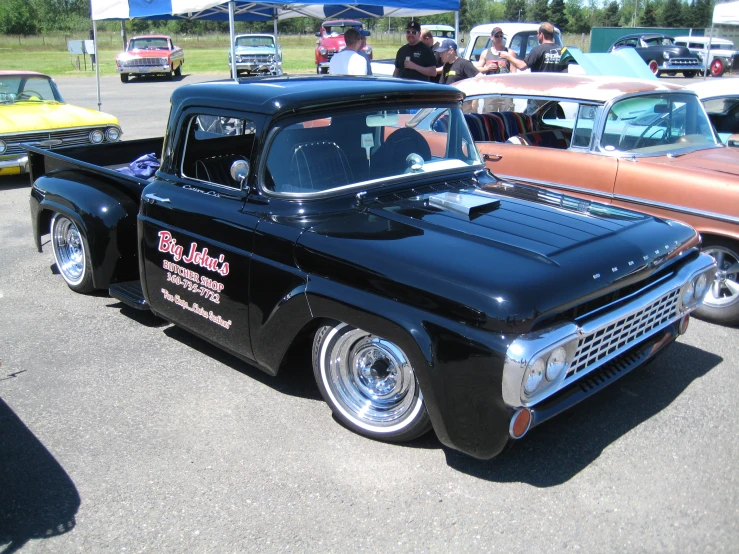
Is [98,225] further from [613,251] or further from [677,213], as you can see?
[677,213]

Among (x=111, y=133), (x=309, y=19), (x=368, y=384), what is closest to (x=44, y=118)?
(x=111, y=133)

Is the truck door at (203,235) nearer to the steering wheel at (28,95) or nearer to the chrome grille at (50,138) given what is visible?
the chrome grille at (50,138)

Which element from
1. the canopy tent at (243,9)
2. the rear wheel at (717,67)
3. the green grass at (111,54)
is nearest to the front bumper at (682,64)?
the rear wheel at (717,67)

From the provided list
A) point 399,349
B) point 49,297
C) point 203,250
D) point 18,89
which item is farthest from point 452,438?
point 18,89

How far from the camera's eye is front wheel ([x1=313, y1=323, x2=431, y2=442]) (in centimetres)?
333

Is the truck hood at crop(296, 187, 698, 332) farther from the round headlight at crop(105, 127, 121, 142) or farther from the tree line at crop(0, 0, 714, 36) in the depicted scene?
the tree line at crop(0, 0, 714, 36)

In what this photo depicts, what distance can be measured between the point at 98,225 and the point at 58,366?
102cm

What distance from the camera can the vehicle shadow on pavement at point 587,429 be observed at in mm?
3293

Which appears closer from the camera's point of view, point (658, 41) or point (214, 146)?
point (214, 146)

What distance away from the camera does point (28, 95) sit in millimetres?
10164

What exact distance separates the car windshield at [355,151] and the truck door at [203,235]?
22 centimetres

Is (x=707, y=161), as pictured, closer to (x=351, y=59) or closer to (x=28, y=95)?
(x=351, y=59)

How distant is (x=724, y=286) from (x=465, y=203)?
2.47 meters

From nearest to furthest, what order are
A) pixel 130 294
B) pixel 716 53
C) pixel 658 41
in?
pixel 130 294 → pixel 716 53 → pixel 658 41
